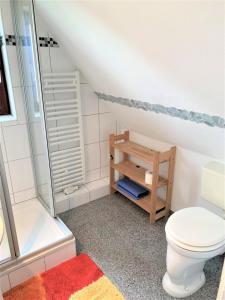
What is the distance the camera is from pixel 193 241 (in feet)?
4.60

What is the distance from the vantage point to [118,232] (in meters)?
2.12

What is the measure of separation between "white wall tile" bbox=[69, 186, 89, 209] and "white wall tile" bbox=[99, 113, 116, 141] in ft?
1.90

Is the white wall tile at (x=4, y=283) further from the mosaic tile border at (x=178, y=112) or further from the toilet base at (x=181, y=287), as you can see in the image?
the mosaic tile border at (x=178, y=112)

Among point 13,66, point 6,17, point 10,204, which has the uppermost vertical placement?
point 6,17

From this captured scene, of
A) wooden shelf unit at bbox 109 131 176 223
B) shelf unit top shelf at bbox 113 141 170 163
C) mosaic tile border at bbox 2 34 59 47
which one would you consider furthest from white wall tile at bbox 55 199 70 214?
mosaic tile border at bbox 2 34 59 47

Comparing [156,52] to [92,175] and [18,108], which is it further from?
[92,175]

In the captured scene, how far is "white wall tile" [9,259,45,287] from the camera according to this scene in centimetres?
162

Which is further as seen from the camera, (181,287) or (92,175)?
(92,175)

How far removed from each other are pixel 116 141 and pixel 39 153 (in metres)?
0.85

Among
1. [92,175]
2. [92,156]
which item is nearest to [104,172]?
[92,175]

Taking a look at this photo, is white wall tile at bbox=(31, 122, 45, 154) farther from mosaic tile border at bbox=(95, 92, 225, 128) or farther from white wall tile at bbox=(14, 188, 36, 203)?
mosaic tile border at bbox=(95, 92, 225, 128)

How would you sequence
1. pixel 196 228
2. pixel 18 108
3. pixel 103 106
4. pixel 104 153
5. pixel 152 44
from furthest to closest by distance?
1. pixel 104 153
2. pixel 103 106
3. pixel 18 108
4. pixel 196 228
5. pixel 152 44

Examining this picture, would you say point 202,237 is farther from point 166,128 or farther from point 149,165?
point 149,165

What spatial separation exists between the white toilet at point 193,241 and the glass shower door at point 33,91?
101 cm
